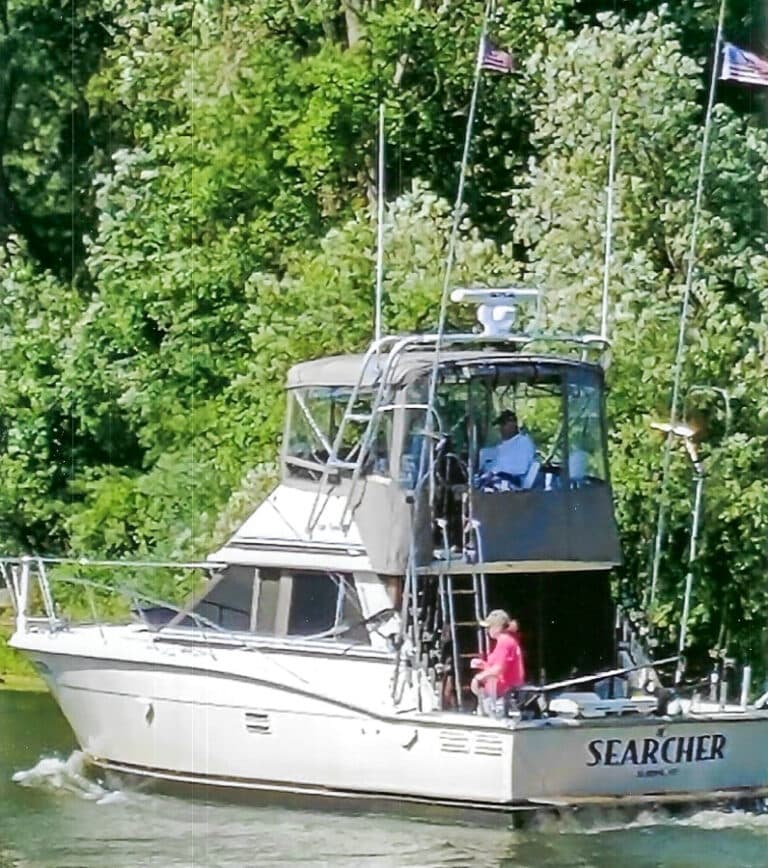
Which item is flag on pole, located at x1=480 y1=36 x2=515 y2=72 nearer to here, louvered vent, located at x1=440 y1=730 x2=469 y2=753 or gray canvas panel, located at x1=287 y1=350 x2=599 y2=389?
gray canvas panel, located at x1=287 y1=350 x2=599 y2=389

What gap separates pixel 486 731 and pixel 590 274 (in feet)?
7.99

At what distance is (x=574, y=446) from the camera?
6.60 m

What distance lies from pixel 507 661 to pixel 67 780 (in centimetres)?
162

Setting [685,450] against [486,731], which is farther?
[685,450]

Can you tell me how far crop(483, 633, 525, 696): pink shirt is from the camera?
607 cm

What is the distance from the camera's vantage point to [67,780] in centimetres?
697

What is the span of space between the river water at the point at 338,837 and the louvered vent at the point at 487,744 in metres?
0.19

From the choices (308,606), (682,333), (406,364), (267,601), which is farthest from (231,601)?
(682,333)

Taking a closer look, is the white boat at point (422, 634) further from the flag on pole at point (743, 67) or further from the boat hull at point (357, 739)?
the flag on pole at point (743, 67)

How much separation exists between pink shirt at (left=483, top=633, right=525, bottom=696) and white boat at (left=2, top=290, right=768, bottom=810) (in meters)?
0.07

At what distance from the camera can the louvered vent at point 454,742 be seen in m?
6.08

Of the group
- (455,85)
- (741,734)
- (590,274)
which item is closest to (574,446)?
(741,734)

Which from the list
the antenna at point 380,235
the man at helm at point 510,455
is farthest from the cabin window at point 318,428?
the man at helm at point 510,455

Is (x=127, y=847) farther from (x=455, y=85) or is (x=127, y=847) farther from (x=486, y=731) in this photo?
(x=455, y=85)
